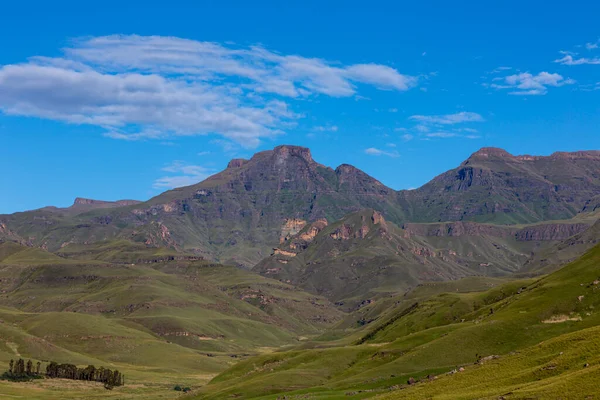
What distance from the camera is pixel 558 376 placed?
6138 centimetres

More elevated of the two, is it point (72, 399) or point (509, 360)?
point (509, 360)

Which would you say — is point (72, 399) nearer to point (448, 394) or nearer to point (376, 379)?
point (376, 379)

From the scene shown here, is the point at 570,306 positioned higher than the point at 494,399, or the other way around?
the point at 570,306

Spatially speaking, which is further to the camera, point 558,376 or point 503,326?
point 503,326

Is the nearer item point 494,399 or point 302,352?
point 494,399

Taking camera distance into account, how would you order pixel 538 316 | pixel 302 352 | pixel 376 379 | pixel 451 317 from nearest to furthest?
pixel 376 379 < pixel 538 316 < pixel 302 352 < pixel 451 317

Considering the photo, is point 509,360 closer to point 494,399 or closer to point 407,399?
point 407,399

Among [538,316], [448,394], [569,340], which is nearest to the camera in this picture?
[448,394]

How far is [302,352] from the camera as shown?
16450cm

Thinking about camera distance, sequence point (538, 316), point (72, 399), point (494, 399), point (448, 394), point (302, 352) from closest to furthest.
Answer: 1. point (494, 399)
2. point (448, 394)
3. point (538, 316)
4. point (302, 352)
5. point (72, 399)

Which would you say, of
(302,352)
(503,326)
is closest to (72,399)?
(302,352)

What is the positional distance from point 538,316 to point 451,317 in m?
64.1

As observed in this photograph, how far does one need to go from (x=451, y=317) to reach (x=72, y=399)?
105 metres

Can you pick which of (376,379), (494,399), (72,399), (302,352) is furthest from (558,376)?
(72,399)
